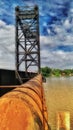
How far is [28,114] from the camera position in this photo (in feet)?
10.7

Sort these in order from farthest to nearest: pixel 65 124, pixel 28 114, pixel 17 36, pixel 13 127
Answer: pixel 17 36
pixel 65 124
pixel 28 114
pixel 13 127

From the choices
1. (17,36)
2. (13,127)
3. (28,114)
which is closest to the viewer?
(13,127)

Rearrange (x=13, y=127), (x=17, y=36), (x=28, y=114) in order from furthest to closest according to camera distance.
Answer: (x=17, y=36) < (x=28, y=114) < (x=13, y=127)

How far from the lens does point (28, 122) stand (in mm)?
3162

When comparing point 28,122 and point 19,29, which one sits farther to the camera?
point 19,29

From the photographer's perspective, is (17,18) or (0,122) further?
(17,18)

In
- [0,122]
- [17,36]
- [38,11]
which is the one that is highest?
[0,122]

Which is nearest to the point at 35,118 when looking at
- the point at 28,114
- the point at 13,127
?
the point at 28,114

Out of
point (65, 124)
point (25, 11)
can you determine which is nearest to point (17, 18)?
point (25, 11)

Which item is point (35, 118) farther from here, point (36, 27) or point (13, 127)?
point (36, 27)

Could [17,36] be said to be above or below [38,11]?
below

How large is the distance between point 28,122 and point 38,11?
40205 mm

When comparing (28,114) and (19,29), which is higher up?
(28,114)

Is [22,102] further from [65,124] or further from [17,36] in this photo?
[17,36]
